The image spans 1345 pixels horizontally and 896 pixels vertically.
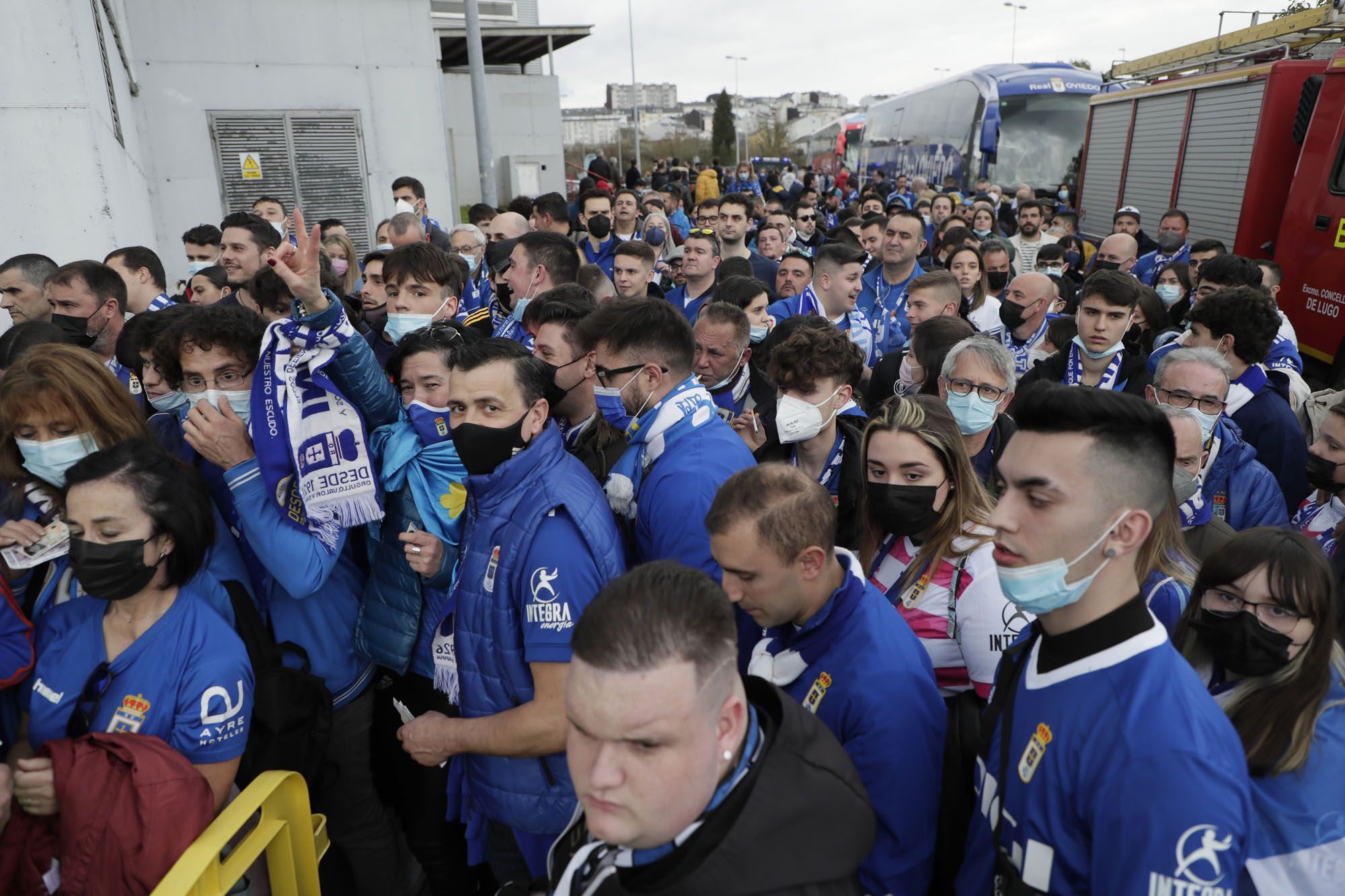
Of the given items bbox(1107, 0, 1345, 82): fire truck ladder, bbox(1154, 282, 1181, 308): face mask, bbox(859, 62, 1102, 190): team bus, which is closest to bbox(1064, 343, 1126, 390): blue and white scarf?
bbox(1154, 282, 1181, 308): face mask

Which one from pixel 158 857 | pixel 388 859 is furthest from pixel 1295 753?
pixel 388 859

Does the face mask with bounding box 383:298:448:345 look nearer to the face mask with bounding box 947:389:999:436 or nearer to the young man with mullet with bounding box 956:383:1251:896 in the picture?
the face mask with bounding box 947:389:999:436

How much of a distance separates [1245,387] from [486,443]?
4.36 m

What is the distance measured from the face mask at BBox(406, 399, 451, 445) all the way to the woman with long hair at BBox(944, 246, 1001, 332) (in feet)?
16.2

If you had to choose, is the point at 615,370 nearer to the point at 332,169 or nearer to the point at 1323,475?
the point at 1323,475

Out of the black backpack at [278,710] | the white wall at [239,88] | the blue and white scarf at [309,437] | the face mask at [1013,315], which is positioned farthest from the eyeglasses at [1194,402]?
the white wall at [239,88]

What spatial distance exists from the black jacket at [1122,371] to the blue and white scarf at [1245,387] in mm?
421

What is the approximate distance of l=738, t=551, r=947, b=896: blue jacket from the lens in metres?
2.12

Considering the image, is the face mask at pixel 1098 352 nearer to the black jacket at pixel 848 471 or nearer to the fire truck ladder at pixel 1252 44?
the black jacket at pixel 848 471

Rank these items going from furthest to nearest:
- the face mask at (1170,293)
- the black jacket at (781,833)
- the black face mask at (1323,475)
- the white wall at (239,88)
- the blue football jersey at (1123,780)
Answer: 1. the white wall at (239,88)
2. the face mask at (1170,293)
3. the black face mask at (1323,475)
4. the blue football jersey at (1123,780)
5. the black jacket at (781,833)

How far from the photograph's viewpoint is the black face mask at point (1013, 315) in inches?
242

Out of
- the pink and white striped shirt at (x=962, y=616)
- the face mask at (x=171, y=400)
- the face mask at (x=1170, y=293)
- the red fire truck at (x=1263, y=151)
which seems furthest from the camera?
the red fire truck at (x=1263, y=151)

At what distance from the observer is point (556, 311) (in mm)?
3711

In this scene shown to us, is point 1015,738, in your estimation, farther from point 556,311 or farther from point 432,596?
point 556,311
